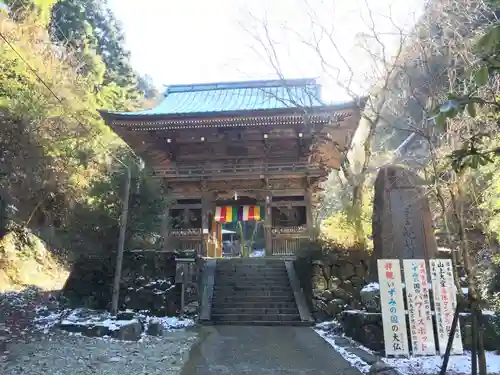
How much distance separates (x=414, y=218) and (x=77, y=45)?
59.7 ft

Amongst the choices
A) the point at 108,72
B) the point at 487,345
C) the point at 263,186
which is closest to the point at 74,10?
→ the point at 108,72

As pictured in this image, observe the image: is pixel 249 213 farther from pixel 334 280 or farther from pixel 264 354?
pixel 264 354

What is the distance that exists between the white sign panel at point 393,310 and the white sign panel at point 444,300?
0.52m

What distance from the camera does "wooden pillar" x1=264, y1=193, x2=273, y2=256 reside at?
15297mm

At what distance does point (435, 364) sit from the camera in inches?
217

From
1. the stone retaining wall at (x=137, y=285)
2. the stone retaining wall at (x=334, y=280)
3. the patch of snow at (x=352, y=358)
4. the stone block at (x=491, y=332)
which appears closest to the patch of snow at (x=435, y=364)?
the stone block at (x=491, y=332)

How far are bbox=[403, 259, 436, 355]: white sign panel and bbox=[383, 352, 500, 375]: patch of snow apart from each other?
0.19m

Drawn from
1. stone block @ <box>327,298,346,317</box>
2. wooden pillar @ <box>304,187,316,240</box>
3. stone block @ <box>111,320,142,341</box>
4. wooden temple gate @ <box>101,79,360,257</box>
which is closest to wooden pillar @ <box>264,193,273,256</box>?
wooden temple gate @ <box>101,79,360,257</box>

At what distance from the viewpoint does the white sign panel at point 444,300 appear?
19.7ft

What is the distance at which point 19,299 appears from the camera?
8.79 metres

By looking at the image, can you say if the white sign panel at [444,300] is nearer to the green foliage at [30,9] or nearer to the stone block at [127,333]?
the stone block at [127,333]

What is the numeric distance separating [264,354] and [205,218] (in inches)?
393

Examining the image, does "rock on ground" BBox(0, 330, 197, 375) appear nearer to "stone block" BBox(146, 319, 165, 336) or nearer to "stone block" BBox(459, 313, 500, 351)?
"stone block" BBox(146, 319, 165, 336)

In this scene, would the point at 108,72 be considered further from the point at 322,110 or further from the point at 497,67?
the point at 497,67
